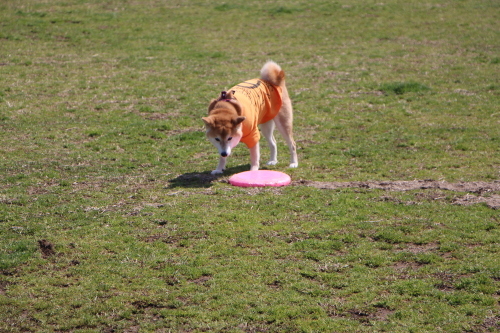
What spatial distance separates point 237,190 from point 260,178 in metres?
0.50

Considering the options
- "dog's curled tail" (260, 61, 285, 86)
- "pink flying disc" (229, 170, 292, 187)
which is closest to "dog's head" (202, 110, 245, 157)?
"pink flying disc" (229, 170, 292, 187)

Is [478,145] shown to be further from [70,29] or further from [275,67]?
[70,29]

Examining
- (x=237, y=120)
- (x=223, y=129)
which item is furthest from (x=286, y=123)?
(x=223, y=129)

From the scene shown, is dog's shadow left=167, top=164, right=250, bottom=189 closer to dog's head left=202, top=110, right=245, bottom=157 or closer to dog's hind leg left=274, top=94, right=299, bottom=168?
dog's head left=202, top=110, right=245, bottom=157

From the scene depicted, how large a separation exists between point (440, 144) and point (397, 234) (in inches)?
187

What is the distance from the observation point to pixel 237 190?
953 cm

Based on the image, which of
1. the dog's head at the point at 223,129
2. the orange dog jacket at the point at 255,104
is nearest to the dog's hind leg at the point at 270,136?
the orange dog jacket at the point at 255,104

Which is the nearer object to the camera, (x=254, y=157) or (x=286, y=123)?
(x=254, y=157)

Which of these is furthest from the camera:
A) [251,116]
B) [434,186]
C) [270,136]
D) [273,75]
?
[270,136]

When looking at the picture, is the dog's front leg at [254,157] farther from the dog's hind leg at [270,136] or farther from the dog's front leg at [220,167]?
the dog's hind leg at [270,136]

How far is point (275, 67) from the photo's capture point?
1094cm

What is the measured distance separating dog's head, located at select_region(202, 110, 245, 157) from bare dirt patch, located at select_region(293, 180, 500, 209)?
1.23 m

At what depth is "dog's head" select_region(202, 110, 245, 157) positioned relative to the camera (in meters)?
9.52

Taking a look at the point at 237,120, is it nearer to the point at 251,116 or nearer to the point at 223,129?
the point at 223,129
